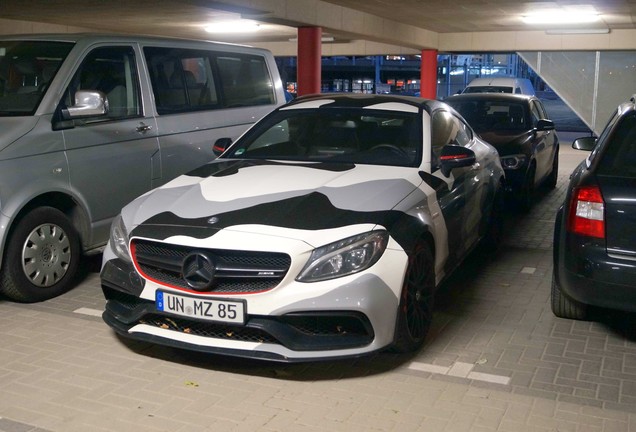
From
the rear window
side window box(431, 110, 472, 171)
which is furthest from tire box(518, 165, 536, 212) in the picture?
the rear window

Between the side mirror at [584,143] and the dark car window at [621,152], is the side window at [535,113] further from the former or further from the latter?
the dark car window at [621,152]

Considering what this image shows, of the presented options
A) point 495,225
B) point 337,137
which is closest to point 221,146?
point 337,137

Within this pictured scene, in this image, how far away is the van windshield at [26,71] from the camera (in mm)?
5852

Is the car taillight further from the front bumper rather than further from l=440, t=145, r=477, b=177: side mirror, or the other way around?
the front bumper

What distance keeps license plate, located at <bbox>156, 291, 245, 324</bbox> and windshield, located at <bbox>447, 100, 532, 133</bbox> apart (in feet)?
21.3

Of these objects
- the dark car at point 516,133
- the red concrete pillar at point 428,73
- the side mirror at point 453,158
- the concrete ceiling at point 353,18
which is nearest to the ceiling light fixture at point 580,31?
the concrete ceiling at point 353,18

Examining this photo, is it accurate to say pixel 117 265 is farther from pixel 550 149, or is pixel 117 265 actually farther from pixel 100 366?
pixel 550 149

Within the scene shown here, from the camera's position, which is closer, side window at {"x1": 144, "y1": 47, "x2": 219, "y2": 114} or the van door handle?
the van door handle

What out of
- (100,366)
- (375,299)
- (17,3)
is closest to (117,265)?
(100,366)

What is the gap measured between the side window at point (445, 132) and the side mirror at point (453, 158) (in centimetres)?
6

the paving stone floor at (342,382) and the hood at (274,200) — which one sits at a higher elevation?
the hood at (274,200)

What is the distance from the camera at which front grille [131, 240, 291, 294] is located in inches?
161

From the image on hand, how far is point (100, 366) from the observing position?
453cm

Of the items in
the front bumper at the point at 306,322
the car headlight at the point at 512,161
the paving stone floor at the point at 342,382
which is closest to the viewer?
the paving stone floor at the point at 342,382
